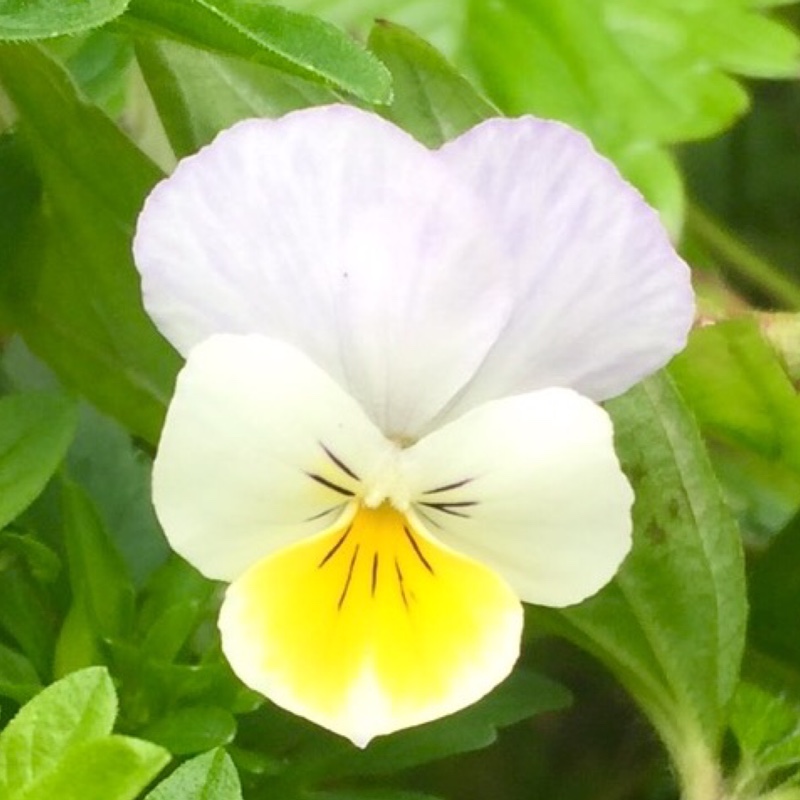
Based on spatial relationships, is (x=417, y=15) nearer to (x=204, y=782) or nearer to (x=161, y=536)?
(x=161, y=536)

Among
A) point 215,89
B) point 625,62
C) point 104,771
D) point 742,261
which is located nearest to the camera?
point 104,771

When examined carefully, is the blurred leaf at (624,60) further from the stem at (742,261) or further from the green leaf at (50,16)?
the green leaf at (50,16)

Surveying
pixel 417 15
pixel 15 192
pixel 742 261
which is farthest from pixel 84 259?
pixel 742 261

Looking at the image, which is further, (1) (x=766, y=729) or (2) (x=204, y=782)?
(1) (x=766, y=729)

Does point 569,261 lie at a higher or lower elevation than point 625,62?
higher

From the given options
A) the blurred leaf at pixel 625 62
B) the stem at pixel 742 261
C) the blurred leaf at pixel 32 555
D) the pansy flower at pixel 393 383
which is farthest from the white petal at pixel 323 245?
the stem at pixel 742 261

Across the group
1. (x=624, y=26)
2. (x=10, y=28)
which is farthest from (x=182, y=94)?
(x=624, y=26)

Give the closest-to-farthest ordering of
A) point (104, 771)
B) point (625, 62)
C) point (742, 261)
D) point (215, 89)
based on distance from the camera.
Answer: point (104, 771)
point (215, 89)
point (625, 62)
point (742, 261)

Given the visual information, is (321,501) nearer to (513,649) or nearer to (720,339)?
(513,649)
